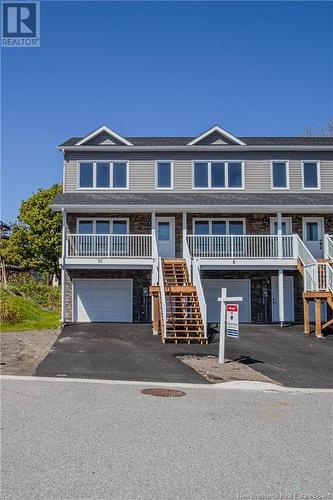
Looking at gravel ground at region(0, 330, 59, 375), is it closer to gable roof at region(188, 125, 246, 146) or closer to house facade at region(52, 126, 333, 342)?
house facade at region(52, 126, 333, 342)

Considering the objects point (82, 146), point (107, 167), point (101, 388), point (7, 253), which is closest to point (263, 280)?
point (107, 167)

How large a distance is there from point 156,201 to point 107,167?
3.67 metres

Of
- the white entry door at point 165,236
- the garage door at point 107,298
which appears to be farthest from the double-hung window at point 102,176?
the garage door at point 107,298

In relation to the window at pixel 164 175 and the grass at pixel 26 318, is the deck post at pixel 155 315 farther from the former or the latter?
the window at pixel 164 175

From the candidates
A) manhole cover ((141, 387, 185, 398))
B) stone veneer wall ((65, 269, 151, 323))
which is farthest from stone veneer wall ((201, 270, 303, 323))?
manhole cover ((141, 387, 185, 398))

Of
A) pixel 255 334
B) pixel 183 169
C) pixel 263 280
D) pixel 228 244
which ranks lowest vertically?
pixel 255 334

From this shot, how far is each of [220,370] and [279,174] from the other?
14202 mm

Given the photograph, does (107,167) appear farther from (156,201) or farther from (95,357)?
(95,357)

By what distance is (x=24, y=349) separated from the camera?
46.2 ft

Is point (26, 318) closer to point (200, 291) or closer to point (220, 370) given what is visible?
point (200, 291)

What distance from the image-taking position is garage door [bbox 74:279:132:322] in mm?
22359

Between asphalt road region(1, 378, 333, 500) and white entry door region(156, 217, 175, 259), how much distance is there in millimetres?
13726

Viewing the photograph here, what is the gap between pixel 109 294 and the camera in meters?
22.4

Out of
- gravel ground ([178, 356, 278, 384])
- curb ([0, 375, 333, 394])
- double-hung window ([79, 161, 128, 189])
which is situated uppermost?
double-hung window ([79, 161, 128, 189])
